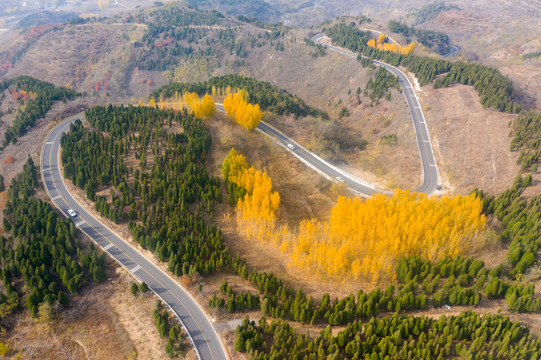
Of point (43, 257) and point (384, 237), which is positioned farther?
point (43, 257)

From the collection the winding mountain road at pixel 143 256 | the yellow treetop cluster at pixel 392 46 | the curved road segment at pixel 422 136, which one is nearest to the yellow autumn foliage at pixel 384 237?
the winding mountain road at pixel 143 256

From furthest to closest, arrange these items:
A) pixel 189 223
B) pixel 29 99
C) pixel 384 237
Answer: pixel 29 99 < pixel 189 223 < pixel 384 237

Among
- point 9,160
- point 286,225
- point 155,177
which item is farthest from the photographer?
point 9,160

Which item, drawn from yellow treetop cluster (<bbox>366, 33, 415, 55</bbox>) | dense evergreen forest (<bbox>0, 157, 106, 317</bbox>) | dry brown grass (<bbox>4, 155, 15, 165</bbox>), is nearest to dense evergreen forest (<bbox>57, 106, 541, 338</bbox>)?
dense evergreen forest (<bbox>0, 157, 106, 317</bbox>)

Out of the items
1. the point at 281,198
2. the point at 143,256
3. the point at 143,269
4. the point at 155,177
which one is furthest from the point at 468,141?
the point at 143,269

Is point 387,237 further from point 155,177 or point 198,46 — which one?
point 198,46

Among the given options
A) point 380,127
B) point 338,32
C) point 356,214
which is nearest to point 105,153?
point 356,214
